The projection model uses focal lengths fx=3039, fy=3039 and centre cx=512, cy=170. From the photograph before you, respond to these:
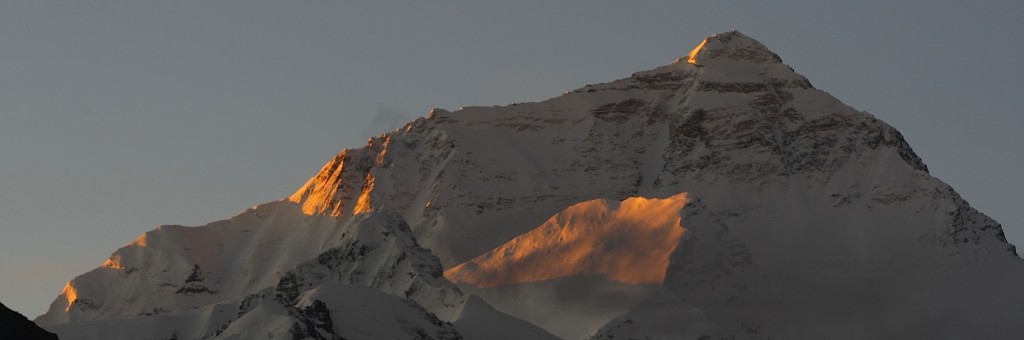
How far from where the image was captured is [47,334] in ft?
574

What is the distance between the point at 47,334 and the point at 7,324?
4.18 m

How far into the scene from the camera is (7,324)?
562 feet

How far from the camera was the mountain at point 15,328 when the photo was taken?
560 feet

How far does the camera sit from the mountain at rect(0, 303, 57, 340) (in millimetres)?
170750

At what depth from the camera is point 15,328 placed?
171375 mm
